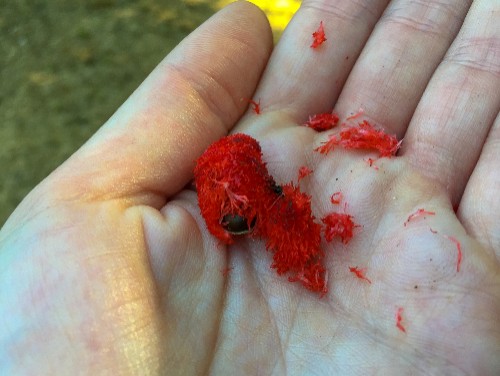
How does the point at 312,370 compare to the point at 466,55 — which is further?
the point at 466,55

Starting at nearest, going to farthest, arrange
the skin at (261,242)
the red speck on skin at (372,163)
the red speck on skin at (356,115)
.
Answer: the skin at (261,242) < the red speck on skin at (372,163) < the red speck on skin at (356,115)

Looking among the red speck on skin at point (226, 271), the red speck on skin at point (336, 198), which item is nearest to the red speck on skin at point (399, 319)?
the red speck on skin at point (336, 198)

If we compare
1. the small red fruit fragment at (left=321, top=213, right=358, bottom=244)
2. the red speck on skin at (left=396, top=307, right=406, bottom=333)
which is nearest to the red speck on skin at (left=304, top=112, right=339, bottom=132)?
the small red fruit fragment at (left=321, top=213, right=358, bottom=244)

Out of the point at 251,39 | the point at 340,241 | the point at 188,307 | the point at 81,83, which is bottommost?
the point at 81,83

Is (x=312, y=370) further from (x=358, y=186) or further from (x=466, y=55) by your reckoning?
(x=466, y=55)

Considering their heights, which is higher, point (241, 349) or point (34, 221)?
point (34, 221)

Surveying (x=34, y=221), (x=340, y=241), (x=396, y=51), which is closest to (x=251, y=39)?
(x=396, y=51)

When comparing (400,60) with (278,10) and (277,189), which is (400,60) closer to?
(277,189)

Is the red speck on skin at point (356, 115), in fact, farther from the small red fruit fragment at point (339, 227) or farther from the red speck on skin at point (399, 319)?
the red speck on skin at point (399, 319)
